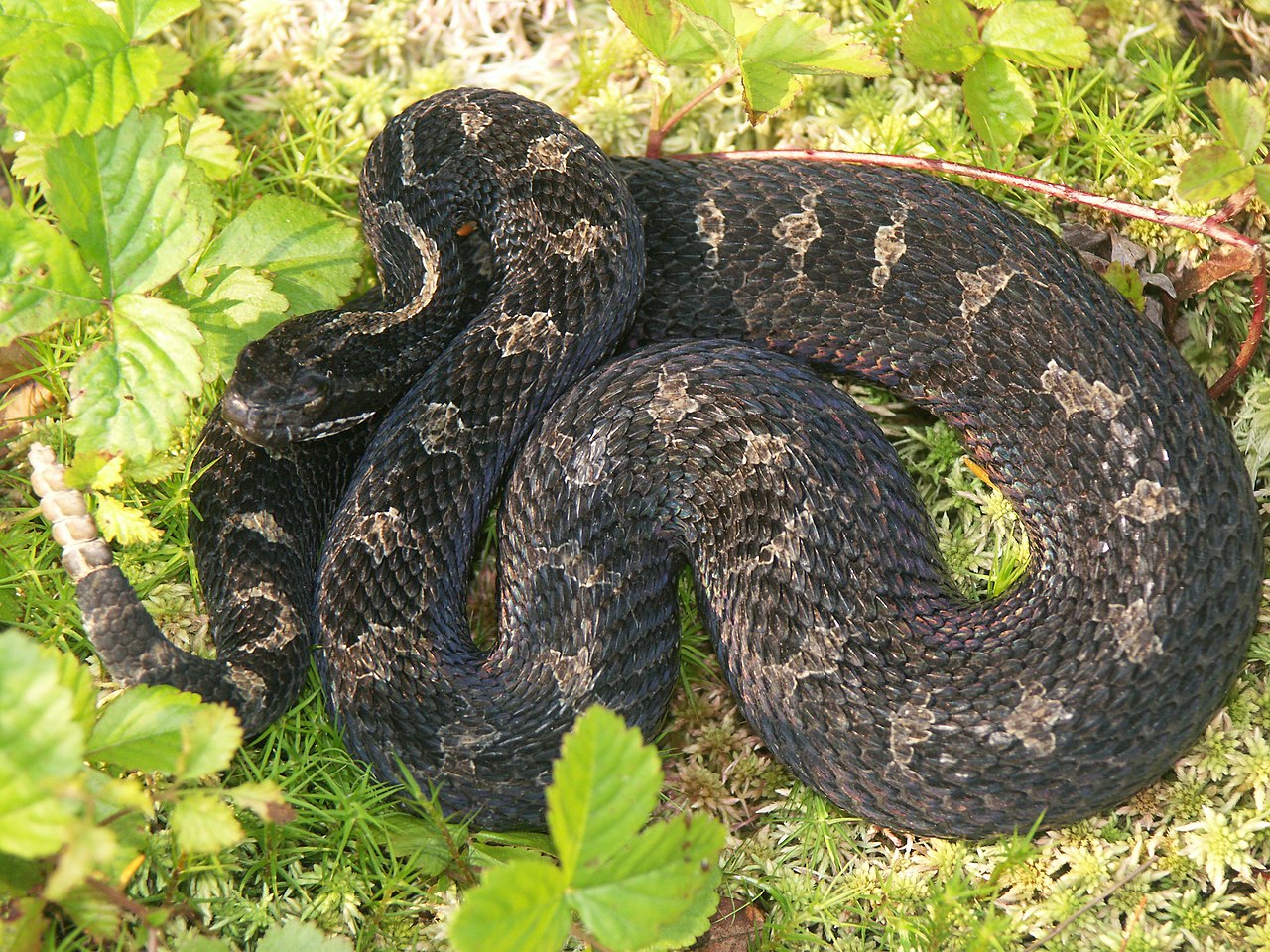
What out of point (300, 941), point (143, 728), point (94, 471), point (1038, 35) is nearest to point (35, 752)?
point (143, 728)

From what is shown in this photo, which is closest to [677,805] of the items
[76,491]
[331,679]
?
[331,679]

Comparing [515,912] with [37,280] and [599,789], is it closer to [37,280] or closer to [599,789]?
[599,789]

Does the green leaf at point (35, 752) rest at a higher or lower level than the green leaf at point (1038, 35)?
lower

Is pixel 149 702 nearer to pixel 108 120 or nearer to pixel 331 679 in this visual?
pixel 331 679

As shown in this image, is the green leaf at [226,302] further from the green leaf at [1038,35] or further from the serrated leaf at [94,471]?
the green leaf at [1038,35]

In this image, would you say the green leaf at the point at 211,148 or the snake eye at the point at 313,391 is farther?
the green leaf at the point at 211,148

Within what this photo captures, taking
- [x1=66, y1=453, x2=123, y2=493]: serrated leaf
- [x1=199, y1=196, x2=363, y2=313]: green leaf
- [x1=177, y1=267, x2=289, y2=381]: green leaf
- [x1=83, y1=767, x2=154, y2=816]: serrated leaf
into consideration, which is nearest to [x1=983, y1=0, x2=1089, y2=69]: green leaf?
[x1=199, y1=196, x2=363, y2=313]: green leaf

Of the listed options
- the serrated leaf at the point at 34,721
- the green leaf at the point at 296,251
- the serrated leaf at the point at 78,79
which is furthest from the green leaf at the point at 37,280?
the serrated leaf at the point at 34,721
